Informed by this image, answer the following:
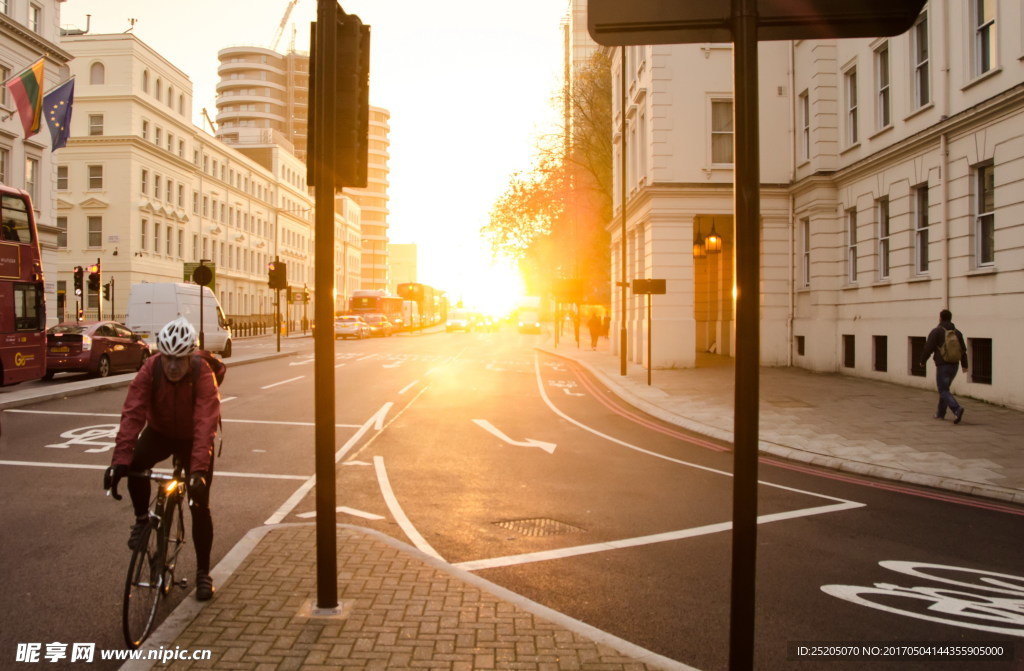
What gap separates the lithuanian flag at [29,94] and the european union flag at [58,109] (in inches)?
42.0

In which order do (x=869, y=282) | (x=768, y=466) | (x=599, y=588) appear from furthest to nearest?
1. (x=869, y=282)
2. (x=768, y=466)
3. (x=599, y=588)

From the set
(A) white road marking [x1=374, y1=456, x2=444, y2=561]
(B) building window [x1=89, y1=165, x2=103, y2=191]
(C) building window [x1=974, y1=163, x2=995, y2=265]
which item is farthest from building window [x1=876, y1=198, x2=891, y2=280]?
(B) building window [x1=89, y1=165, x2=103, y2=191]

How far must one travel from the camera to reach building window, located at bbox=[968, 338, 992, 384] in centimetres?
1589

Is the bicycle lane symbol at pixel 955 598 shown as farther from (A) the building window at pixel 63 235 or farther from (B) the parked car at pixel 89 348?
(A) the building window at pixel 63 235

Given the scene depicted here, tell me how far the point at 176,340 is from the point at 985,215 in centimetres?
1669

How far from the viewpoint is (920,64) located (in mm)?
18641

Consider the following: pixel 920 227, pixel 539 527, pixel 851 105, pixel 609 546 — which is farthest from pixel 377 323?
pixel 609 546

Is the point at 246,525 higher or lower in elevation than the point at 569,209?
lower

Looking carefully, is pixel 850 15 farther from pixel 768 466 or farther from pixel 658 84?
pixel 658 84

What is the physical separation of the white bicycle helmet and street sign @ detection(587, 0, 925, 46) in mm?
2894

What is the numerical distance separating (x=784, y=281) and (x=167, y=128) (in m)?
51.9

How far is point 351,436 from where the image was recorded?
40.2ft

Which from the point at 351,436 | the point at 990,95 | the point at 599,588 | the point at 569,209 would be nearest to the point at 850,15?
the point at 599,588

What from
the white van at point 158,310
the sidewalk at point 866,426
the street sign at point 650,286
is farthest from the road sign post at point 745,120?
the white van at point 158,310
